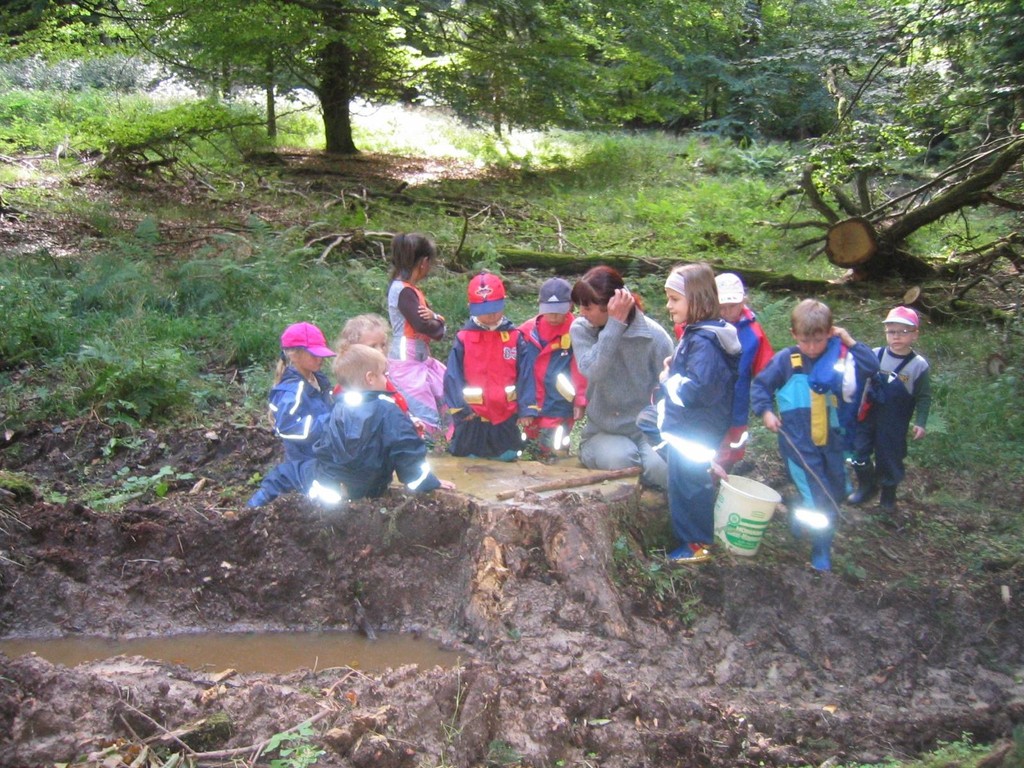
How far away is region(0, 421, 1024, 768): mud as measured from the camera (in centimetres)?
338

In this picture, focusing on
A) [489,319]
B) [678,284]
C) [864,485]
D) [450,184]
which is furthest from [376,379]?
[450,184]

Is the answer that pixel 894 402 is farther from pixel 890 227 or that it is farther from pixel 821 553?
pixel 890 227

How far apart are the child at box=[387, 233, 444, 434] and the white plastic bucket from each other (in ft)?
7.46

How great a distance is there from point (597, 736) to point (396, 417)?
2.07m

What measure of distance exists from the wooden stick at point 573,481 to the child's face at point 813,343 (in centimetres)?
134

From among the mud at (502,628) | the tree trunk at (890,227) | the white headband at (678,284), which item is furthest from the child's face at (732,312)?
the tree trunk at (890,227)

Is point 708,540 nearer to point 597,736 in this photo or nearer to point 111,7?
point 597,736

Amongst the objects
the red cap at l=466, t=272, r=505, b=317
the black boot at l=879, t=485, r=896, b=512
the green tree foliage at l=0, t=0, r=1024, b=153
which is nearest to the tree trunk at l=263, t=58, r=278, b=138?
the green tree foliage at l=0, t=0, r=1024, b=153

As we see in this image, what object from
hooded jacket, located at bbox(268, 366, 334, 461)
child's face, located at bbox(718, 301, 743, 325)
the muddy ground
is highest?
child's face, located at bbox(718, 301, 743, 325)

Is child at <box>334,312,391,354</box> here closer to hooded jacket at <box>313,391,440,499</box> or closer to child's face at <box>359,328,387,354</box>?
child's face at <box>359,328,387,354</box>

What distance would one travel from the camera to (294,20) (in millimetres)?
12062

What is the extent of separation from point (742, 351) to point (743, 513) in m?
0.95

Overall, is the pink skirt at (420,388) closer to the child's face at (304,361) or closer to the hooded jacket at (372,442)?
the child's face at (304,361)

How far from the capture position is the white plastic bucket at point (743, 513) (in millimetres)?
4832
